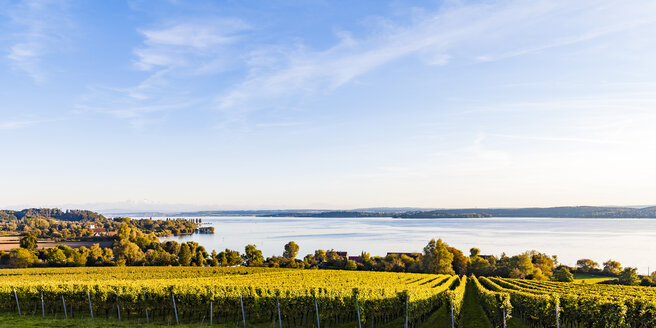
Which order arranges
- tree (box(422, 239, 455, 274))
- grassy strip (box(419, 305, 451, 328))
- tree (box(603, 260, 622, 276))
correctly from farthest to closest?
tree (box(422, 239, 455, 274)) → tree (box(603, 260, 622, 276)) → grassy strip (box(419, 305, 451, 328))

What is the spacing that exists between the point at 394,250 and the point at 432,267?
162 feet

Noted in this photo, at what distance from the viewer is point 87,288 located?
22578mm

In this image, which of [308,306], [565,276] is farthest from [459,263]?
[308,306]

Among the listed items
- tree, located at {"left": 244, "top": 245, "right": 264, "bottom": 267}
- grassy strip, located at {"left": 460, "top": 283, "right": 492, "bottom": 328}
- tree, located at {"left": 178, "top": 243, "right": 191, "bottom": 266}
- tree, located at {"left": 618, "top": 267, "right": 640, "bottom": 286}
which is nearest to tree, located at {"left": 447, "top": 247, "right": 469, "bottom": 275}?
tree, located at {"left": 618, "top": 267, "right": 640, "bottom": 286}

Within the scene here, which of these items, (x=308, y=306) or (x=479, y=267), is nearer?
(x=308, y=306)

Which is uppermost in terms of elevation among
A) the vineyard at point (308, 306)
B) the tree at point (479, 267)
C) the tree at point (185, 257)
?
the vineyard at point (308, 306)

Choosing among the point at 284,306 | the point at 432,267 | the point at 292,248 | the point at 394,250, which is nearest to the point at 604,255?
the point at 394,250

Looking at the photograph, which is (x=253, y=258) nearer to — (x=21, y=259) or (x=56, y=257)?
(x=56, y=257)

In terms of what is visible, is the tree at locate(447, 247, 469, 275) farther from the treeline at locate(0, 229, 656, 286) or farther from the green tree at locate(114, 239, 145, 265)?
the green tree at locate(114, 239, 145, 265)

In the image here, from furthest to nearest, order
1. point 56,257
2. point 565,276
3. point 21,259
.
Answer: point 56,257, point 21,259, point 565,276

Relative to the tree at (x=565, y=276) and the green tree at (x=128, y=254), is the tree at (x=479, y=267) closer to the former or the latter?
the tree at (x=565, y=276)

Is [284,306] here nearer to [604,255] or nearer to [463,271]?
[463,271]

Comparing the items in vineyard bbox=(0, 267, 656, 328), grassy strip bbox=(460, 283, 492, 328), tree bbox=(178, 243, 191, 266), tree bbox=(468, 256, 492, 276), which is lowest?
tree bbox=(468, 256, 492, 276)

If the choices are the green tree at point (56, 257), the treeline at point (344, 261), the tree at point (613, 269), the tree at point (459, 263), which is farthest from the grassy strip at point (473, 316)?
the green tree at point (56, 257)
